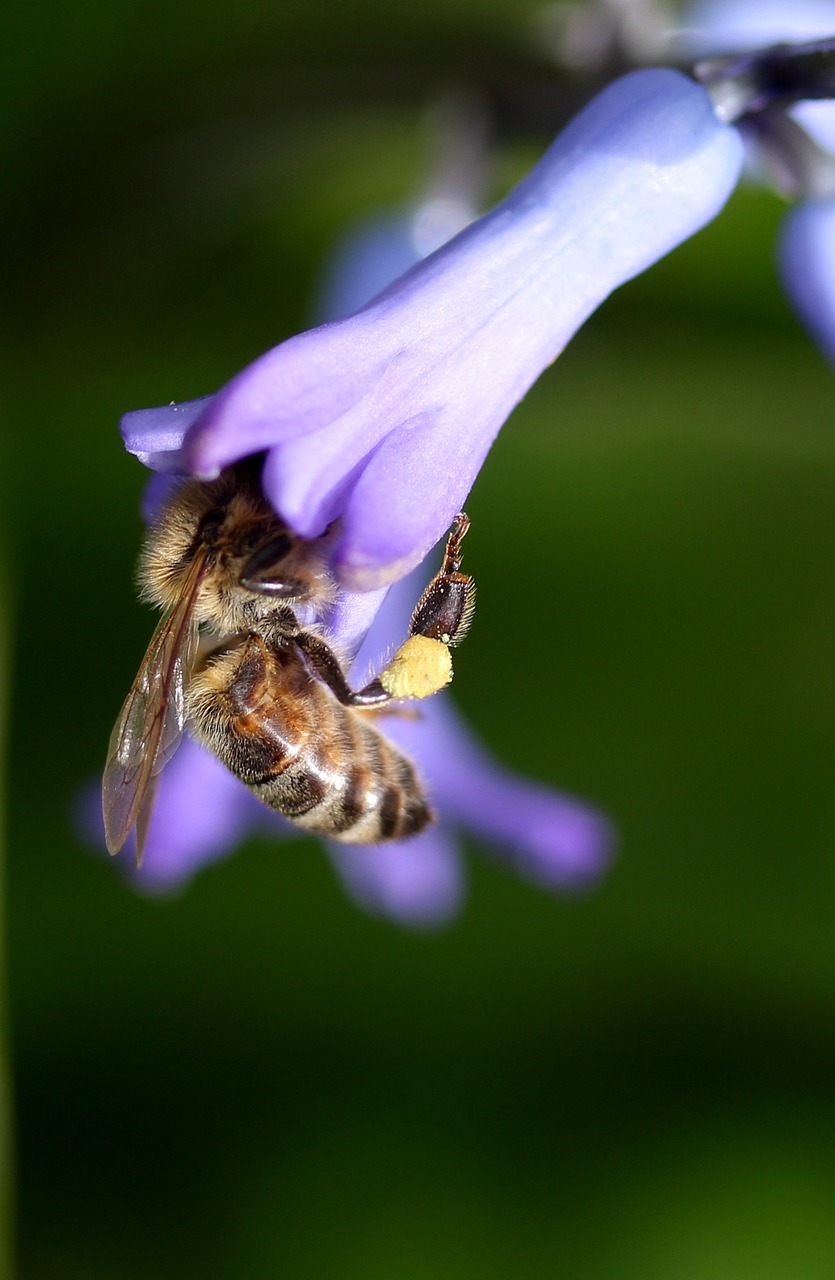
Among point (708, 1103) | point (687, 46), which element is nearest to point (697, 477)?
point (687, 46)

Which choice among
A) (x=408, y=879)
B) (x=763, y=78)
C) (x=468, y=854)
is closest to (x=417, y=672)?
(x=763, y=78)

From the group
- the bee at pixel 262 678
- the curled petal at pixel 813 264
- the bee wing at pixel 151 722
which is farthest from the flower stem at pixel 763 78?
the bee wing at pixel 151 722

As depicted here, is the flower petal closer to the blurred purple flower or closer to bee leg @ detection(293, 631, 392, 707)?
the blurred purple flower

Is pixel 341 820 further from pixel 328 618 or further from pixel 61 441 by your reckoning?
pixel 61 441

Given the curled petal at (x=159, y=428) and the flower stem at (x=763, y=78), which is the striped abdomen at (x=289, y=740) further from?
the flower stem at (x=763, y=78)

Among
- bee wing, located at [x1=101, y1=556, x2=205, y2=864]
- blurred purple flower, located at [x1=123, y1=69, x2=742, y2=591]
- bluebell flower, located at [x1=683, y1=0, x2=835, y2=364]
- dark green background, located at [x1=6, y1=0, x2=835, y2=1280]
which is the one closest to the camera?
blurred purple flower, located at [x1=123, y1=69, x2=742, y2=591]

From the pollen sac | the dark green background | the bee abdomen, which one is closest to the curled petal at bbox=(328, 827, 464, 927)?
the dark green background

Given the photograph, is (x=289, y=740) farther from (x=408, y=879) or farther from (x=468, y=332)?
(x=408, y=879)
